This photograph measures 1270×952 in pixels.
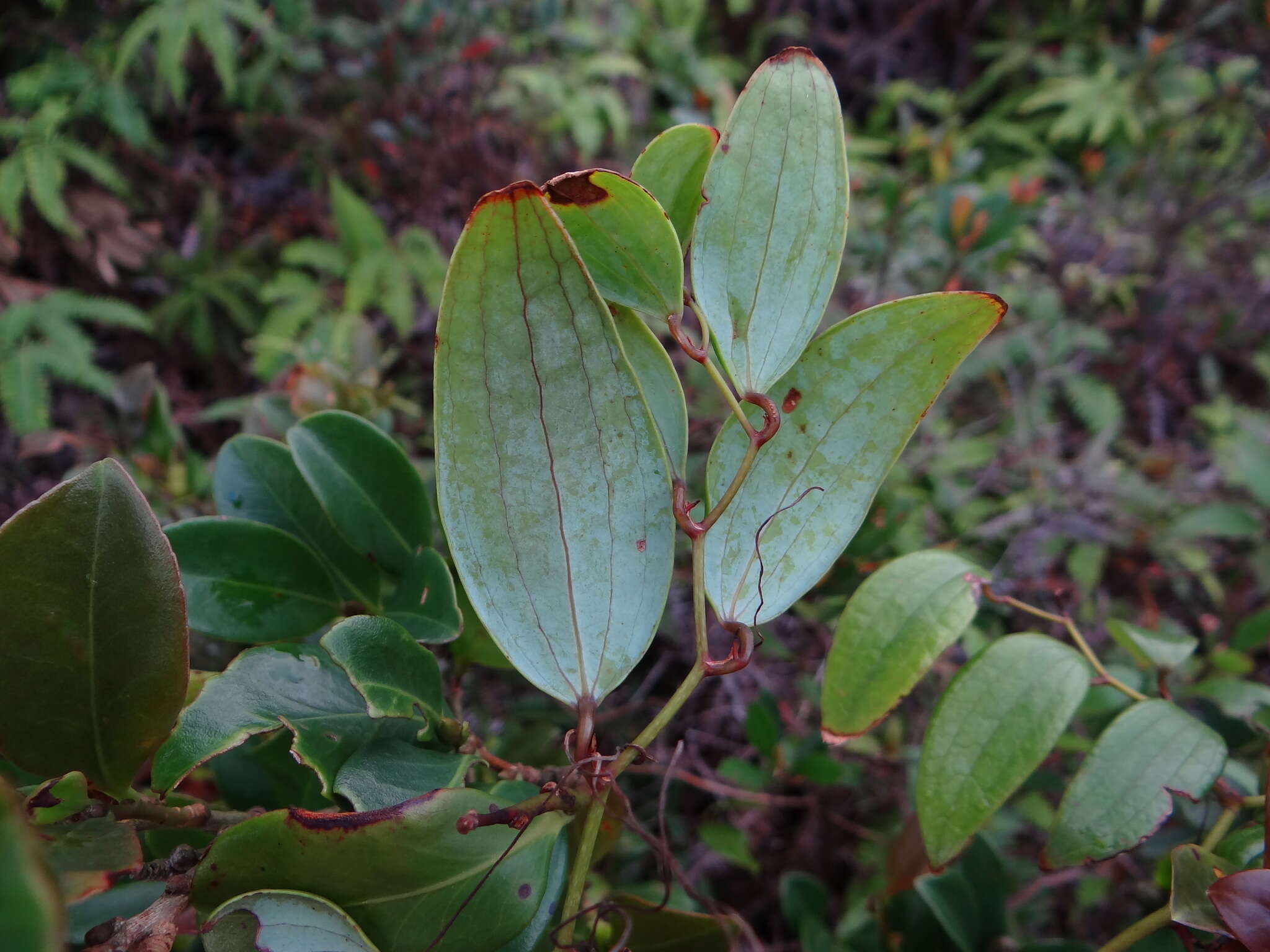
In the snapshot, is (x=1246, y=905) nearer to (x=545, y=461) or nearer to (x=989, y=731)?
(x=989, y=731)

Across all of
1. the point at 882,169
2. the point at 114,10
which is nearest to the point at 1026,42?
the point at 882,169

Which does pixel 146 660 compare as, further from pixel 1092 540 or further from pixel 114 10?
pixel 114 10

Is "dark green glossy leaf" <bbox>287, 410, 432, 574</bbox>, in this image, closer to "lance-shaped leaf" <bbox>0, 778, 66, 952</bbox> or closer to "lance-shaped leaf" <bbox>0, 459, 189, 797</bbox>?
"lance-shaped leaf" <bbox>0, 459, 189, 797</bbox>

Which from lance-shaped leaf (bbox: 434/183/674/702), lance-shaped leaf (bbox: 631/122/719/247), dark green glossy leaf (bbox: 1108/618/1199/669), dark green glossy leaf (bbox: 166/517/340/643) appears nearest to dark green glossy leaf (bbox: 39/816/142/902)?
dark green glossy leaf (bbox: 166/517/340/643)

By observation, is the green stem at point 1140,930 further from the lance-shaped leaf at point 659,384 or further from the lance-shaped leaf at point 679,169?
the lance-shaped leaf at point 679,169

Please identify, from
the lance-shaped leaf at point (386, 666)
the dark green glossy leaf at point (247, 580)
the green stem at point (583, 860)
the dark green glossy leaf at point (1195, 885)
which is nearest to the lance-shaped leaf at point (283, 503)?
the dark green glossy leaf at point (247, 580)

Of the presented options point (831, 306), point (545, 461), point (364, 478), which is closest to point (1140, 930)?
point (545, 461)
